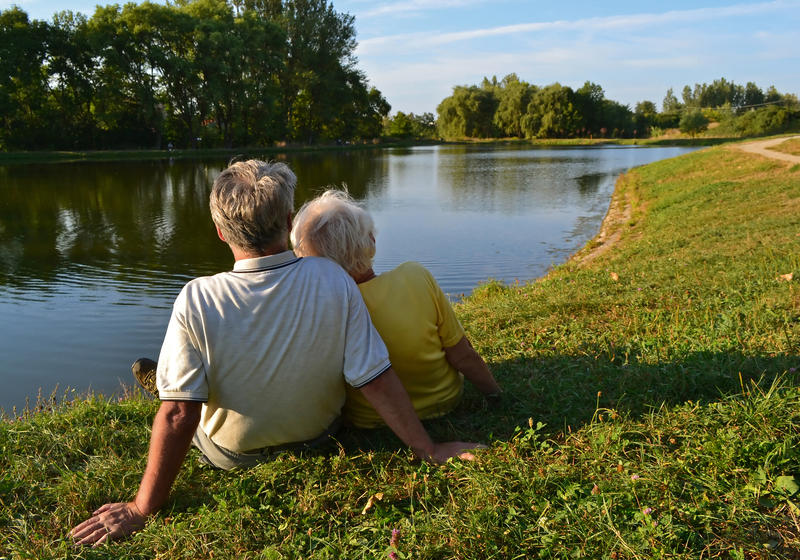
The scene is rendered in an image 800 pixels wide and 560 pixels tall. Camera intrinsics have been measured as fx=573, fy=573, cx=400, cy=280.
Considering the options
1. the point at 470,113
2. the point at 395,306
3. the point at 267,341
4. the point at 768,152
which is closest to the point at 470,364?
the point at 395,306

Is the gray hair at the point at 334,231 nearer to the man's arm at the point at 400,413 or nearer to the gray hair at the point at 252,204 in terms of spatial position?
the gray hair at the point at 252,204

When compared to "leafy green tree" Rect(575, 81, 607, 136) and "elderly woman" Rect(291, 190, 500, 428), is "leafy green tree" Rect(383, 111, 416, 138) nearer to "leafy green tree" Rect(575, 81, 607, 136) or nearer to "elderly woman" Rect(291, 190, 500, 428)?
"leafy green tree" Rect(575, 81, 607, 136)

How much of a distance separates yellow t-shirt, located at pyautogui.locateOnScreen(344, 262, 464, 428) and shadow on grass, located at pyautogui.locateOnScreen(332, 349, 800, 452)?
19 centimetres

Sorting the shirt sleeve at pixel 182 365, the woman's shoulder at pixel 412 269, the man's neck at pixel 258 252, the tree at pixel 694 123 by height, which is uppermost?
the tree at pixel 694 123

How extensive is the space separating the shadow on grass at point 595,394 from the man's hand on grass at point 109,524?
98 cm

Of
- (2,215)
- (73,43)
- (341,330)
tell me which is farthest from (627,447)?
(73,43)

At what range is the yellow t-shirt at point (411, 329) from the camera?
2.76 m

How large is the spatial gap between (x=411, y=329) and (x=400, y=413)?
0.45 metres

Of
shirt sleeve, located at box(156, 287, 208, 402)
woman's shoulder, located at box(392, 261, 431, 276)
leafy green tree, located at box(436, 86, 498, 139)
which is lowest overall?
shirt sleeve, located at box(156, 287, 208, 402)

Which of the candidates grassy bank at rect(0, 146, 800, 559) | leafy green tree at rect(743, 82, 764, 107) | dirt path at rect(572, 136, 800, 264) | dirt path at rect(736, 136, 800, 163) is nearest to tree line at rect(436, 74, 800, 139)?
leafy green tree at rect(743, 82, 764, 107)

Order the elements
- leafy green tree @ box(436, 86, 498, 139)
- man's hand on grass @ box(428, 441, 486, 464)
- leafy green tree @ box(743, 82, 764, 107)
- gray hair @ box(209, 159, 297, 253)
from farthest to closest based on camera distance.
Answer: leafy green tree @ box(743, 82, 764, 107), leafy green tree @ box(436, 86, 498, 139), man's hand on grass @ box(428, 441, 486, 464), gray hair @ box(209, 159, 297, 253)

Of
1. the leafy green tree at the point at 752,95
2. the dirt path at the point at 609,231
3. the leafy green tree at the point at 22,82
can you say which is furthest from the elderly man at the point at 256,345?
the leafy green tree at the point at 752,95

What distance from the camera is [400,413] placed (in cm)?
248

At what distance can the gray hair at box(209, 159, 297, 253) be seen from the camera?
2287 mm
